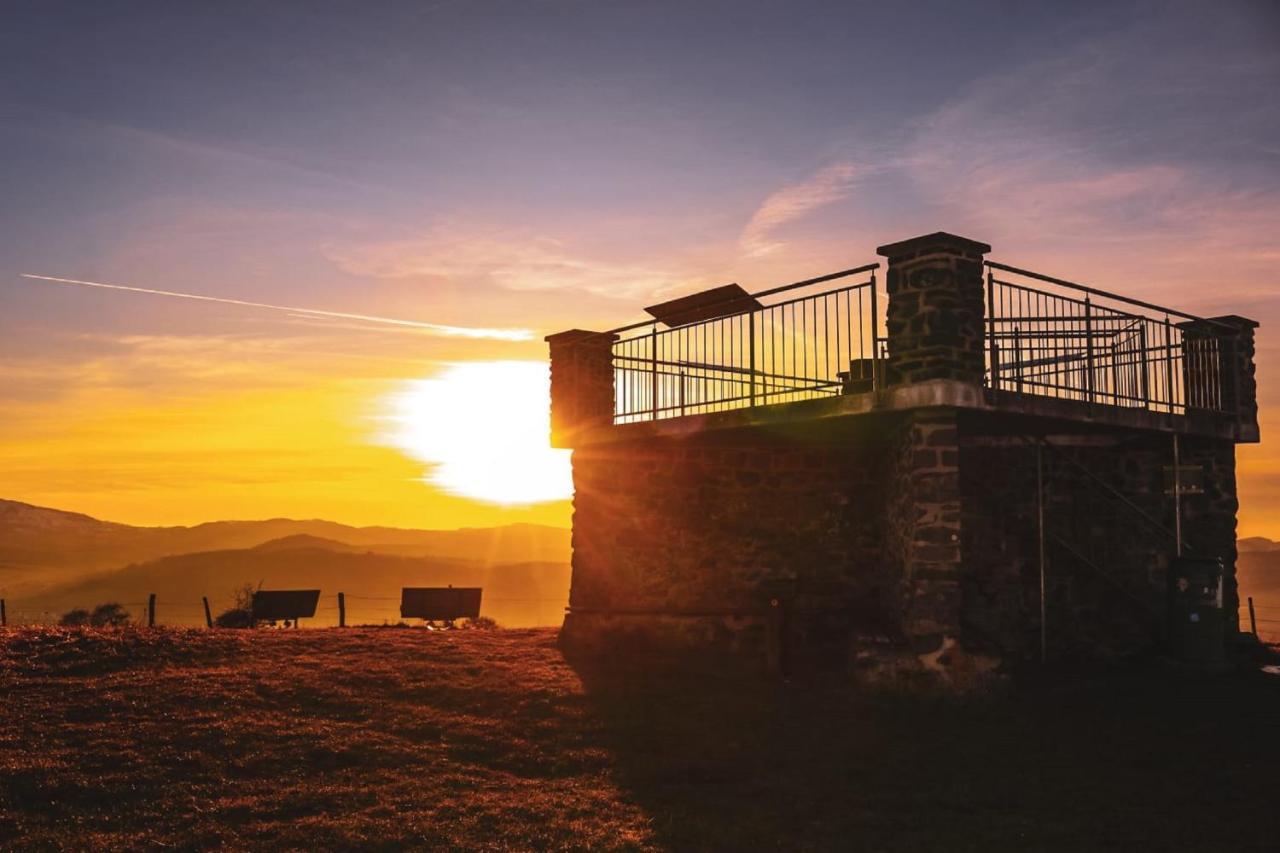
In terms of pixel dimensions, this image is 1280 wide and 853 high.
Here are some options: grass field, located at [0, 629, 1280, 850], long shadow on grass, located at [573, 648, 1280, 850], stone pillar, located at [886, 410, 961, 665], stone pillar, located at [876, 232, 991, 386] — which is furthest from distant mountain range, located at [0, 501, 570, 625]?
stone pillar, located at [876, 232, 991, 386]

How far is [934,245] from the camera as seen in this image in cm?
1317

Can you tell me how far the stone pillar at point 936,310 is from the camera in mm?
12977

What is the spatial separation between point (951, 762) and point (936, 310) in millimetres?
5799

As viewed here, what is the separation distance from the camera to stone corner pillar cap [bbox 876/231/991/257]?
13148 mm

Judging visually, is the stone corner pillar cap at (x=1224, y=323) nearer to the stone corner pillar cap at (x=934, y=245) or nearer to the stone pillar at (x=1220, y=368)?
the stone pillar at (x=1220, y=368)

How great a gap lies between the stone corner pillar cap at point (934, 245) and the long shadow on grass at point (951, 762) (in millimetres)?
6056

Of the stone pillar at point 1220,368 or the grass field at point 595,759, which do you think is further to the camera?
the stone pillar at point 1220,368

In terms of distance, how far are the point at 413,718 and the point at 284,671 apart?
11.4 ft

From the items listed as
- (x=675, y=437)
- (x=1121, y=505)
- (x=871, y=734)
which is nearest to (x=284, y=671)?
(x=675, y=437)

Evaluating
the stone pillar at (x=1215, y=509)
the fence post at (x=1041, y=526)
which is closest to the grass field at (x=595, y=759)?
the fence post at (x=1041, y=526)

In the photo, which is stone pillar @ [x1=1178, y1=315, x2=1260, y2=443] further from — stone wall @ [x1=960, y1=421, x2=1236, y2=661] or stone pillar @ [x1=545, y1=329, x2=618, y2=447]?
stone pillar @ [x1=545, y1=329, x2=618, y2=447]

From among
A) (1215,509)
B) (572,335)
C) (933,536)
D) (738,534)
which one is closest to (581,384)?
(572,335)

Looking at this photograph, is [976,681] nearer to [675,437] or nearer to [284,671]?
[675,437]

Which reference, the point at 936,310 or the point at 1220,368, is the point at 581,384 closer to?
the point at 936,310
